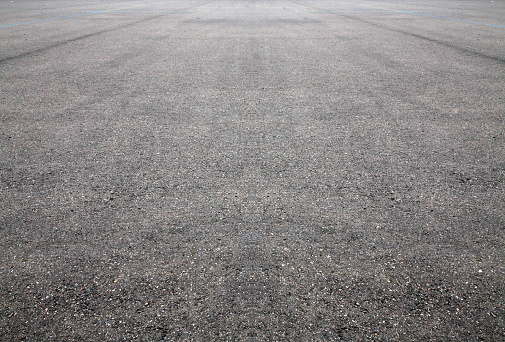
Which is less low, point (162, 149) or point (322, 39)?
point (322, 39)

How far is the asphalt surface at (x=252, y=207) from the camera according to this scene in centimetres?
175

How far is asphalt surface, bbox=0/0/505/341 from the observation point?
175cm

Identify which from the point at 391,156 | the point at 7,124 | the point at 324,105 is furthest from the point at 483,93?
the point at 7,124

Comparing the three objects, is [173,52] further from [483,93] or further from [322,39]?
[483,93]

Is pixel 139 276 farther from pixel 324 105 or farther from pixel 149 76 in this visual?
pixel 149 76

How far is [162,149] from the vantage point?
3.40m

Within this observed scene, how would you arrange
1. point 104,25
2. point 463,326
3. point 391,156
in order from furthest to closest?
point 104,25 < point 391,156 < point 463,326

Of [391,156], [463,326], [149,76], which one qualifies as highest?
[149,76]

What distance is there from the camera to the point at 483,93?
193 inches

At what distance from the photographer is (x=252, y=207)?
8.40 ft

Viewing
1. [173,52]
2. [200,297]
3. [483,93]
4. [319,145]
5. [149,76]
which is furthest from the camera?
[173,52]

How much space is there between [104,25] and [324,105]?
10399 mm

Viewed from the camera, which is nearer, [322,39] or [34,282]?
[34,282]

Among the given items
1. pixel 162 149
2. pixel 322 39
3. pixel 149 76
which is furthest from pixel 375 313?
pixel 322 39
